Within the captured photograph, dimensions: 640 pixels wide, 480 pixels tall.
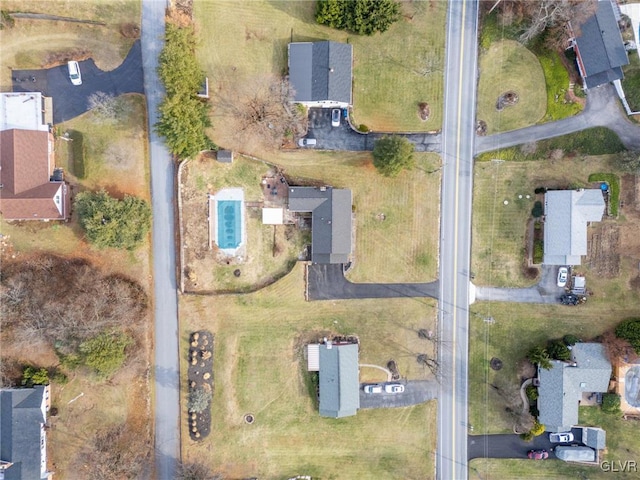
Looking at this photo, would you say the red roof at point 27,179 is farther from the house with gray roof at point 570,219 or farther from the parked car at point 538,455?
the parked car at point 538,455

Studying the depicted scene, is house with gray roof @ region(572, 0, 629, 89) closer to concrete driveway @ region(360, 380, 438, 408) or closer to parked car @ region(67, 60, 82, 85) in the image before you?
concrete driveway @ region(360, 380, 438, 408)

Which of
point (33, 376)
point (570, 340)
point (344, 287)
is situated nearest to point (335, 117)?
point (344, 287)

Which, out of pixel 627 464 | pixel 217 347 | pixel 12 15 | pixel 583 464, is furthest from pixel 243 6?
pixel 627 464

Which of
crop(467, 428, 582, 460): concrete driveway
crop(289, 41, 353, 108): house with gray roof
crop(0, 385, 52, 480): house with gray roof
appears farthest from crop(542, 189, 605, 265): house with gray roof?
crop(0, 385, 52, 480): house with gray roof

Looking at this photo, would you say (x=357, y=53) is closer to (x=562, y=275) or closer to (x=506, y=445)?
(x=562, y=275)

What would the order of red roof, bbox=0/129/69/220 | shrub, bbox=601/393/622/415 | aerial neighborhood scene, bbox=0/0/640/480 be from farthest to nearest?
shrub, bbox=601/393/622/415
aerial neighborhood scene, bbox=0/0/640/480
red roof, bbox=0/129/69/220
